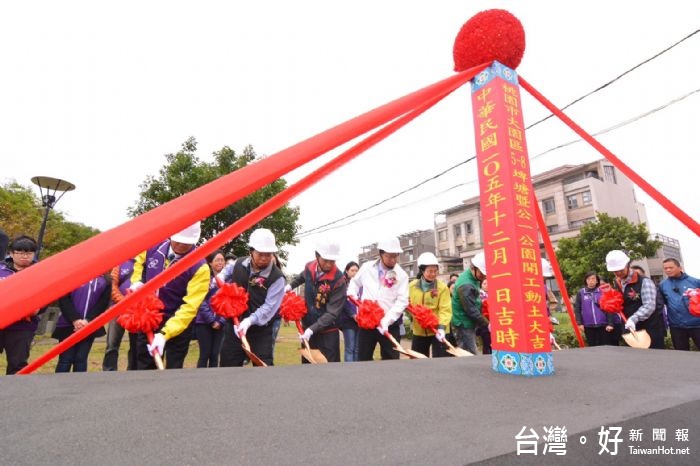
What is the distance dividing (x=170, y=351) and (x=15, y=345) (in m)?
1.35

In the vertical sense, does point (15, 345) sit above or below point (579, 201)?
below

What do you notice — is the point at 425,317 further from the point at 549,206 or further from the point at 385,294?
the point at 549,206

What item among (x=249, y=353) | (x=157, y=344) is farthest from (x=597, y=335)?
(x=157, y=344)

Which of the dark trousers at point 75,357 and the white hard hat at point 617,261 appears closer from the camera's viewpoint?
the dark trousers at point 75,357

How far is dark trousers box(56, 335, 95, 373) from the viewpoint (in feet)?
9.80

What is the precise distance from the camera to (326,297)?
371 centimetres

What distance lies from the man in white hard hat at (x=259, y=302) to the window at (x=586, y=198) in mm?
29996

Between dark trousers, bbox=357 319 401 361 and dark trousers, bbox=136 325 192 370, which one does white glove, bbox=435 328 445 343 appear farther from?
dark trousers, bbox=136 325 192 370

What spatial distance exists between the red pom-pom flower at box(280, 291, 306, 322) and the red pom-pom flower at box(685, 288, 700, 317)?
157 inches

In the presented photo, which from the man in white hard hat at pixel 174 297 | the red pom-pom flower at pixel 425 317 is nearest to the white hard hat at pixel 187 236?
the man in white hard hat at pixel 174 297

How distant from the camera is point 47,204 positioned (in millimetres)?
6836

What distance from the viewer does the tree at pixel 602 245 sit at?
1769cm

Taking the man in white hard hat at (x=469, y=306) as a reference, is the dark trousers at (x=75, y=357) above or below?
below

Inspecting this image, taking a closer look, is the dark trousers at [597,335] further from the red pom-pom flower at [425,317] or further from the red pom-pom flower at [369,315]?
the red pom-pom flower at [369,315]
